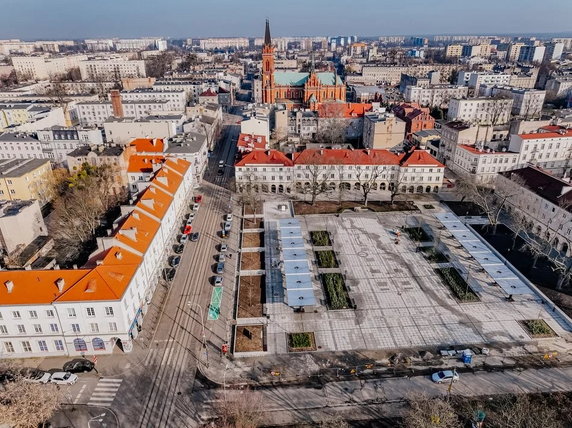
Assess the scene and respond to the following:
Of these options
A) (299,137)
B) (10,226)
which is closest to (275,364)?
(10,226)

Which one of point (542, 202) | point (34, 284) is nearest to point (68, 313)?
point (34, 284)

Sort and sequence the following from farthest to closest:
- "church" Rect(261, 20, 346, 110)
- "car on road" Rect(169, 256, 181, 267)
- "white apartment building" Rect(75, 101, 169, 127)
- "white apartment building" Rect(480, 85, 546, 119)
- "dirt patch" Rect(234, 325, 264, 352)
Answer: "church" Rect(261, 20, 346, 110) < "white apartment building" Rect(480, 85, 546, 119) < "white apartment building" Rect(75, 101, 169, 127) < "car on road" Rect(169, 256, 181, 267) < "dirt patch" Rect(234, 325, 264, 352)

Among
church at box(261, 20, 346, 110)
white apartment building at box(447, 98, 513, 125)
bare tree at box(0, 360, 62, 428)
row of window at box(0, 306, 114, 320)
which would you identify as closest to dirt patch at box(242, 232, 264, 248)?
row of window at box(0, 306, 114, 320)

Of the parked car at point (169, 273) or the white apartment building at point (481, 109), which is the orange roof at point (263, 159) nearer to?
the parked car at point (169, 273)

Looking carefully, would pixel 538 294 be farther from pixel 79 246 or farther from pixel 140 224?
pixel 79 246

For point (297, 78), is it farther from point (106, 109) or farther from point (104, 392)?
point (104, 392)

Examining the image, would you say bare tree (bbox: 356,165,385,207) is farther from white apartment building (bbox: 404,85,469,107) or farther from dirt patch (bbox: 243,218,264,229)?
white apartment building (bbox: 404,85,469,107)

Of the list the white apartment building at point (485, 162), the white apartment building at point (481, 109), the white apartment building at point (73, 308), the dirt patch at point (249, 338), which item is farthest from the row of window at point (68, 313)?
the white apartment building at point (481, 109)
